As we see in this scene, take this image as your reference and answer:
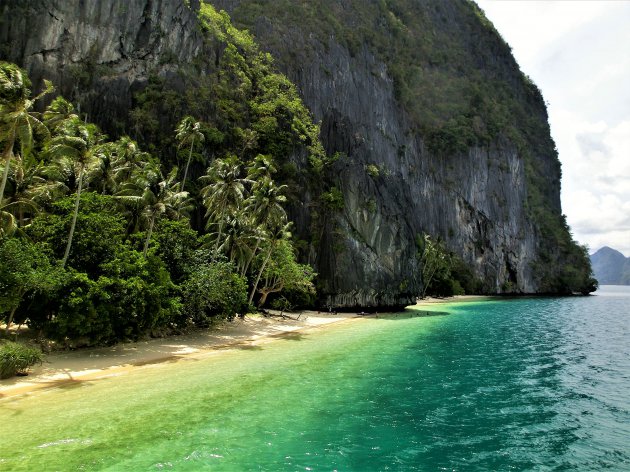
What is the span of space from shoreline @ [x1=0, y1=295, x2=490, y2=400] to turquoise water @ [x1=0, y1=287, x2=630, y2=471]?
1.18m

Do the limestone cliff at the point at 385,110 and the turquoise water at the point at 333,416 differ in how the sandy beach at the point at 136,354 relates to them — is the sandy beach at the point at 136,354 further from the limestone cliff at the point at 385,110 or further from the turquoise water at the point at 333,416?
the limestone cliff at the point at 385,110

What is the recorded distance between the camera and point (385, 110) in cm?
9800

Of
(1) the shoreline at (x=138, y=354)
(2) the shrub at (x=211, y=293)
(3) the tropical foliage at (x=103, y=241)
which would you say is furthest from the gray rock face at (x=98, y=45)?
(1) the shoreline at (x=138, y=354)

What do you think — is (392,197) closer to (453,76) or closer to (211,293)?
(211,293)

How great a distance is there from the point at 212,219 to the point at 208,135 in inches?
573

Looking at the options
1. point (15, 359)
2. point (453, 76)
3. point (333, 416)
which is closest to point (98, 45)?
point (15, 359)

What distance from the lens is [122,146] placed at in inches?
1690

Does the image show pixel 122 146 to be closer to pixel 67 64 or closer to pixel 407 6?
pixel 67 64

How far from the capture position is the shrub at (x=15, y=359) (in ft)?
58.4

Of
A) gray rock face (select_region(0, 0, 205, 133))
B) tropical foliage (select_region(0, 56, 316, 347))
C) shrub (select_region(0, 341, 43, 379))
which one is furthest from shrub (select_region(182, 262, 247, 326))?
gray rock face (select_region(0, 0, 205, 133))

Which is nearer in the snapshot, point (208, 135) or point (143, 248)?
point (143, 248)

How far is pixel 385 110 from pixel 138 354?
86.3 meters

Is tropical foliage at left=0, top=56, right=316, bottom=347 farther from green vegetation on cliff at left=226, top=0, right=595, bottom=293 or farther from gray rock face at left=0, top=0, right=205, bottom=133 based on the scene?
green vegetation on cliff at left=226, top=0, right=595, bottom=293

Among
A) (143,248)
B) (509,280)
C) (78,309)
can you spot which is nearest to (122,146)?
(143,248)
